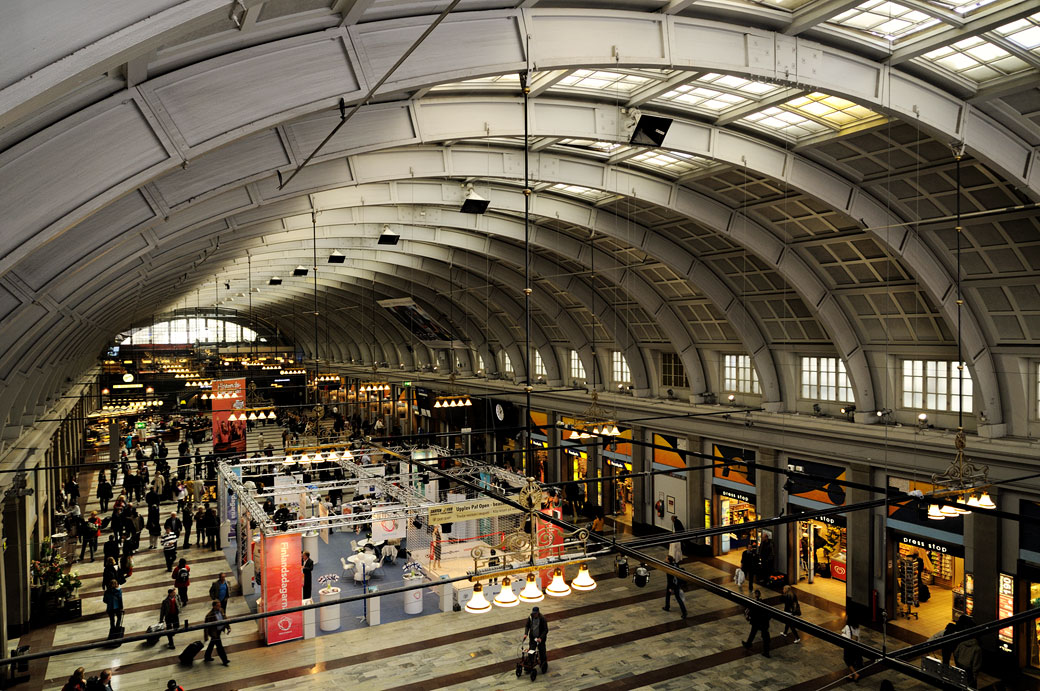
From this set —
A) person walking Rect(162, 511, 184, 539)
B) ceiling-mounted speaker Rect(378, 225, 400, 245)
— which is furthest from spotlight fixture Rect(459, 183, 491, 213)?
person walking Rect(162, 511, 184, 539)

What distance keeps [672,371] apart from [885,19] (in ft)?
50.6

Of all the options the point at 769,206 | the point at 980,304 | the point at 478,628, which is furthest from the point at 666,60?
the point at 478,628

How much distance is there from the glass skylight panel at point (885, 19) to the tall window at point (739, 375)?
1161 centimetres

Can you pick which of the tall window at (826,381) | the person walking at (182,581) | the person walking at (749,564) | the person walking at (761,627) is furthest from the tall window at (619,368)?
the person walking at (182,581)

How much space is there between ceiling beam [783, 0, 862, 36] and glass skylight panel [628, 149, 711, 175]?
5212 millimetres

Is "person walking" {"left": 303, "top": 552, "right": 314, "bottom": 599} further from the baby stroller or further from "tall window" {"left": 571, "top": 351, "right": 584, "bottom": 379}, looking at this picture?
"tall window" {"left": 571, "top": 351, "right": 584, "bottom": 379}

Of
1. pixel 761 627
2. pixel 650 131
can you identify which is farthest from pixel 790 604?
pixel 650 131

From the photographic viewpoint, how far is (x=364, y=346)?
163ft

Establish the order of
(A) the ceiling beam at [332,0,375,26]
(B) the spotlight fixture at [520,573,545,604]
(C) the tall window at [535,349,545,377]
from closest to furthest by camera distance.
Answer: (A) the ceiling beam at [332,0,375,26], (B) the spotlight fixture at [520,573,545,604], (C) the tall window at [535,349,545,377]

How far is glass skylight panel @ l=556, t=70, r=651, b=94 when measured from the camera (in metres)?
10.5

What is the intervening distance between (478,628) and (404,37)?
12945mm

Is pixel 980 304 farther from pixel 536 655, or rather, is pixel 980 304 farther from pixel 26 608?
pixel 26 608

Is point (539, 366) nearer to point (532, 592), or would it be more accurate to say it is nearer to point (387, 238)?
point (387, 238)

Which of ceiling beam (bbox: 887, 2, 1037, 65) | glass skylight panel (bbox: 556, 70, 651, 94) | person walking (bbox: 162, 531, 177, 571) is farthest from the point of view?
person walking (bbox: 162, 531, 177, 571)
